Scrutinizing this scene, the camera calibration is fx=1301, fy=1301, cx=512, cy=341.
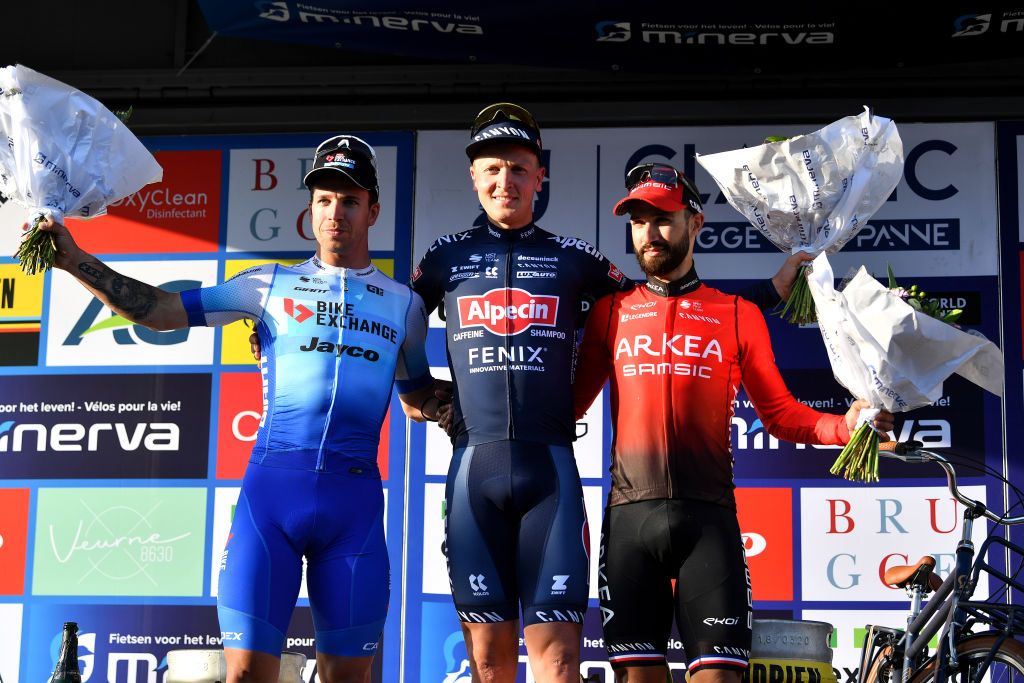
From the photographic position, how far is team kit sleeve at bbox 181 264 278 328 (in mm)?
3768

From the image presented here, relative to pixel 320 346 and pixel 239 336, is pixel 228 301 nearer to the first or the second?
pixel 320 346

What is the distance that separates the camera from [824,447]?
5078mm

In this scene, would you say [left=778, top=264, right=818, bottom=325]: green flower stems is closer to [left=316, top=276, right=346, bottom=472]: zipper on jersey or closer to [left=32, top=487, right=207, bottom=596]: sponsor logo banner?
[left=316, top=276, right=346, bottom=472]: zipper on jersey

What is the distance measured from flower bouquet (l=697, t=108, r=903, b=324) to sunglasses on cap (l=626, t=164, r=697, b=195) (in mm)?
262

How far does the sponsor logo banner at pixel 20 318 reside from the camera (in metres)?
5.42

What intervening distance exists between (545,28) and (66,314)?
233cm

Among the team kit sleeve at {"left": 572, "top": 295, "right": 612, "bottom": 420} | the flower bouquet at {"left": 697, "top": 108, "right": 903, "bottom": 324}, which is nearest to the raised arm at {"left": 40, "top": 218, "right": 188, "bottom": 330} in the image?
the team kit sleeve at {"left": 572, "top": 295, "right": 612, "bottom": 420}

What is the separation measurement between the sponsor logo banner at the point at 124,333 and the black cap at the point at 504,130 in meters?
1.87

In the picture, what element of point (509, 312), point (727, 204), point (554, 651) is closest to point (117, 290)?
point (509, 312)

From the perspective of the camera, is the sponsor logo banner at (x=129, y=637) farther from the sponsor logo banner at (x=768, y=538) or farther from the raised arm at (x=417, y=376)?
the sponsor logo banner at (x=768, y=538)

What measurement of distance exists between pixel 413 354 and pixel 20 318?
2.33 m

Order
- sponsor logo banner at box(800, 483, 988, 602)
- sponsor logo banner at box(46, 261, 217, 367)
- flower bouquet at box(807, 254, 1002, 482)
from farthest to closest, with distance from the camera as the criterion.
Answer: sponsor logo banner at box(46, 261, 217, 367)
sponsor logo banner at box(800, 483, 988, 602)
flower bouquet at box(807, 254, 1002, 482)

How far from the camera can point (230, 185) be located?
5.45 metres

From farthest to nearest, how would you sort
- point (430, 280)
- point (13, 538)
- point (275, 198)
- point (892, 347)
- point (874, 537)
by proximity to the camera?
point (275, 198) < point (13, 538) < point (874, 537) < point (430, 280) < point (892, 347)
